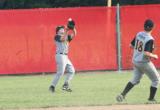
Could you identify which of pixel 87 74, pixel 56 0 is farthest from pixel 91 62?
pixel 56 0

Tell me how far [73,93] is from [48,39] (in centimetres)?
798

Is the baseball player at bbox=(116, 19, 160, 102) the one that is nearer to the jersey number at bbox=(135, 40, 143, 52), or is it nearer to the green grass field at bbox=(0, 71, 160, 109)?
the jersey number at bbox=(135, 40, 143, 52)

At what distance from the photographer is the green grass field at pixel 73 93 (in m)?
13.3

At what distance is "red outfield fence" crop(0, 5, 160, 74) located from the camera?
913 inches

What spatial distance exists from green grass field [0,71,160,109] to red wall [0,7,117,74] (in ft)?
8.75

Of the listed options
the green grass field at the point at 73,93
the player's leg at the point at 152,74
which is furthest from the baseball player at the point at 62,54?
the player's leg at the point at 152,74

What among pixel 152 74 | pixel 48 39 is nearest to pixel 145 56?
pixel 152 74

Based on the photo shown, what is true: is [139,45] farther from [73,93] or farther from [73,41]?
[73,41]

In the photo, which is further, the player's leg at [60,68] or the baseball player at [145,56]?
the player's leg at [60,68]

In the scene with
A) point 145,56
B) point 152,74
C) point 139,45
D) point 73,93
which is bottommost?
point 73,93

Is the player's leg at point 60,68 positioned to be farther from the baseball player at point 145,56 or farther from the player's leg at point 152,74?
the player's leg at point 152,74

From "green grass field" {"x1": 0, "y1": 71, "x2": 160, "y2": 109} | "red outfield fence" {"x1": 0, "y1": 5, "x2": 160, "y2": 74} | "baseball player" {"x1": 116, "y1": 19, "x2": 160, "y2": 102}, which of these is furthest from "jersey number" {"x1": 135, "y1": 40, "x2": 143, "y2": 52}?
"red outfield fence" {"x1": 0, "y1": 5, "x2": 160, "y2": 74}

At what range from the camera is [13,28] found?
23188 millimetres

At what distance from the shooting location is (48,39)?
23.3 m
